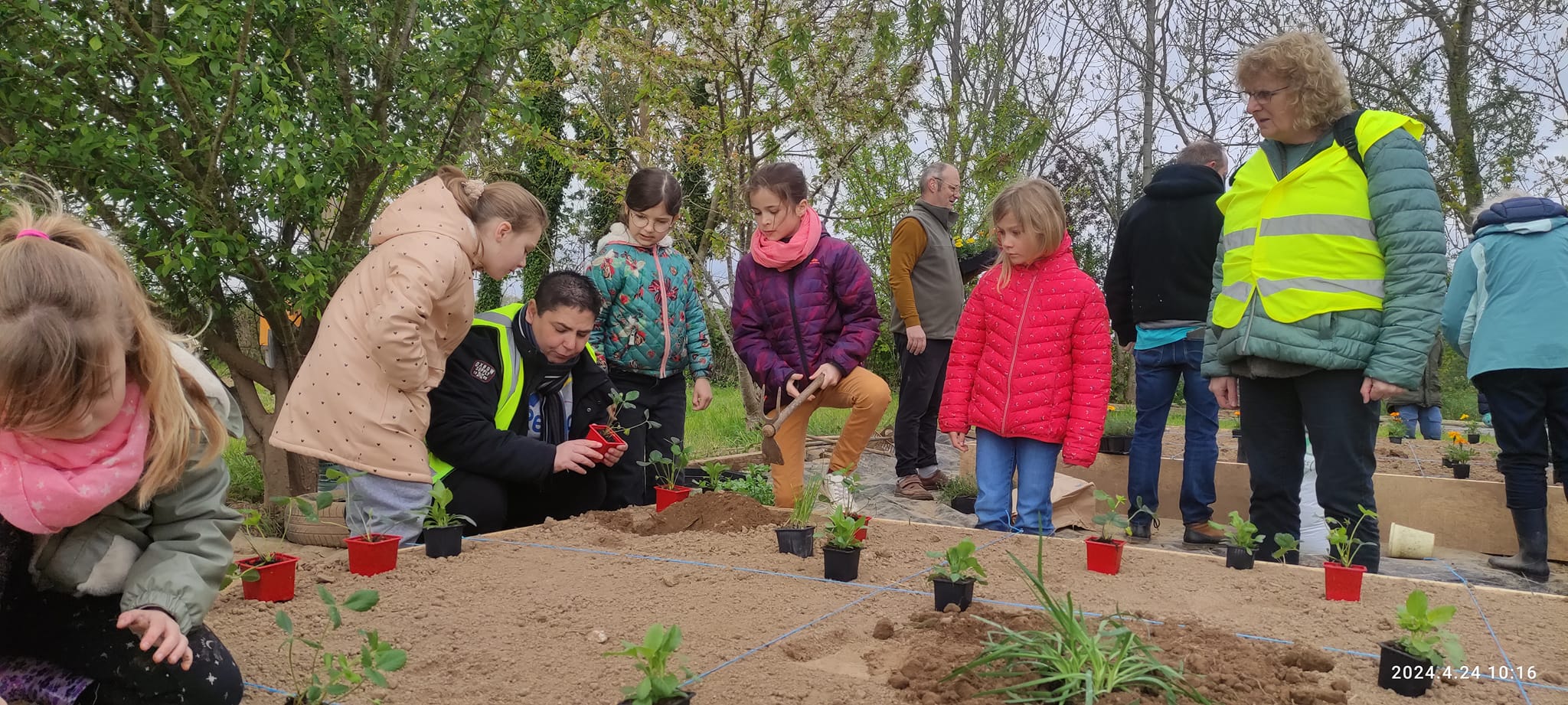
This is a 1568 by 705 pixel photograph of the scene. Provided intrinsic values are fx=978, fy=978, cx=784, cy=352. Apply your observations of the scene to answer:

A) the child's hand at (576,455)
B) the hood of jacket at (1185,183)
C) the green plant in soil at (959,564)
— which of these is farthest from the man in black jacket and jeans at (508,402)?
the hood of jacket at (1185,183)

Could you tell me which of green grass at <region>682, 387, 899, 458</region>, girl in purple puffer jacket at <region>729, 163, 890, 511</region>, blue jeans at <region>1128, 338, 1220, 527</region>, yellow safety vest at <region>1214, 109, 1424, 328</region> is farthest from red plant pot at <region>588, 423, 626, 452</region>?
green grass at <region>682, 387, 899, 458</region>

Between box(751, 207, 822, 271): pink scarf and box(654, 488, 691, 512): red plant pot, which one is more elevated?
box(751, 207, 822, 271): pink scarf

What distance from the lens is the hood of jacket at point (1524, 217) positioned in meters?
3.85

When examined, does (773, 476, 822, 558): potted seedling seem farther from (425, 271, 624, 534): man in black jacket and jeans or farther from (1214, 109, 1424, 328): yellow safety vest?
(1214, 109, 1424, 328): yellow safety vest

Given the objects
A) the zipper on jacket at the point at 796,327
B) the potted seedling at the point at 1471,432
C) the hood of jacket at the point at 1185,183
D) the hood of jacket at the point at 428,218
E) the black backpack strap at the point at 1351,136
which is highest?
the hood of jacket at the point at 1185,183

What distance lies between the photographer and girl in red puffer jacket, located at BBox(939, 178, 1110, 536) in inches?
137

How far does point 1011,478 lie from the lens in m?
3.67

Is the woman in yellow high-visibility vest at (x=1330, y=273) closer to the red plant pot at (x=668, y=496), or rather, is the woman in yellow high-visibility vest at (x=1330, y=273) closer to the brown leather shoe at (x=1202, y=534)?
the brown leather shoe at (x=1202, y=534)

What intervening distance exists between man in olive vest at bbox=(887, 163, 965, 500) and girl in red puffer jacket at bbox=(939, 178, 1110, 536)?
5.28 feet

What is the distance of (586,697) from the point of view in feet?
5.87

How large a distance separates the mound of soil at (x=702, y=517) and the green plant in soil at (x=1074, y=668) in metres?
1.56

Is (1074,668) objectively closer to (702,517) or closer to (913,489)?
(702,517)

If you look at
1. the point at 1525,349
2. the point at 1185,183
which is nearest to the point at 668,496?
the point at 1185,183

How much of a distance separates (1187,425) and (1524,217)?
1523 mm
